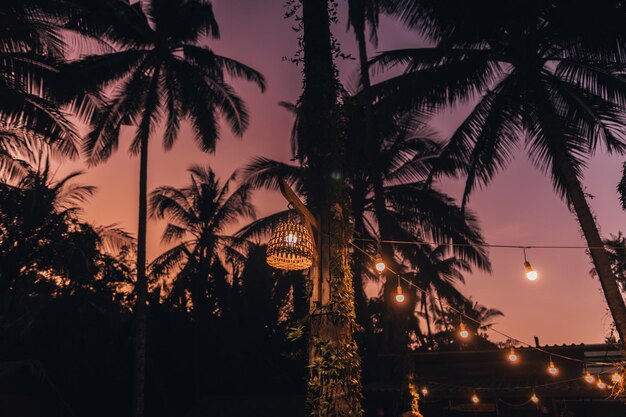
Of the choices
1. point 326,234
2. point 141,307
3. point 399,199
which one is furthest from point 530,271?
point 141,307

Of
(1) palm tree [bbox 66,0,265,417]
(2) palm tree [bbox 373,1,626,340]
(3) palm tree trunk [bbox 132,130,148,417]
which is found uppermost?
(1) palm tree [bbox 66,0,265,417]

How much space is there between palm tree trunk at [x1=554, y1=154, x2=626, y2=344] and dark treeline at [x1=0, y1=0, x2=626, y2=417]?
2 centimetres

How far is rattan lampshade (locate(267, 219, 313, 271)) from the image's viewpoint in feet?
11.8

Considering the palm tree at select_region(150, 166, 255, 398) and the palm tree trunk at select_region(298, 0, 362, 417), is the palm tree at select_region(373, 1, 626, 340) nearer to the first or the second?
the palm tree trunk at select_region(298, 0, 362, 417)

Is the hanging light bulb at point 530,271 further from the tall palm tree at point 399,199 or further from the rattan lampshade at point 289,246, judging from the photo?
the tall palm tree at point 399,199

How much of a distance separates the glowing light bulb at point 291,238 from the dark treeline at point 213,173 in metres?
0.63

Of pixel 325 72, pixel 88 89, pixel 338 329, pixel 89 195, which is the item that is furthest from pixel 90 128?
pixel 338 329

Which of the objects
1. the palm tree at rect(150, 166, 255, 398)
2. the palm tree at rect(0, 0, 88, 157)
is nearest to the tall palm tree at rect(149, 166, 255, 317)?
the palm tree at rect(150, 166, 255, 398)

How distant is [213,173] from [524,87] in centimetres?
1279

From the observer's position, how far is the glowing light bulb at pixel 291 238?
361 centimetres

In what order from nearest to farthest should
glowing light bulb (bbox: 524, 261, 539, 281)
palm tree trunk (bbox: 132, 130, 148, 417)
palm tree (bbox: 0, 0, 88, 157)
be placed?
1. glowing light bulb (bbox: 524, 261, 539, 281)
2. palm tree (bbox: 0, 0, 88, 157)
3. palm tree trunk (bbox: 132, 130, 148, 417)

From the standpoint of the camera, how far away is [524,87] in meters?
8.09

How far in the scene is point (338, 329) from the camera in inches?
120

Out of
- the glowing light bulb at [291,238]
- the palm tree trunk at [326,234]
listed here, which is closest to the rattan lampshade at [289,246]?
the glowing light bulb at [291,238]
